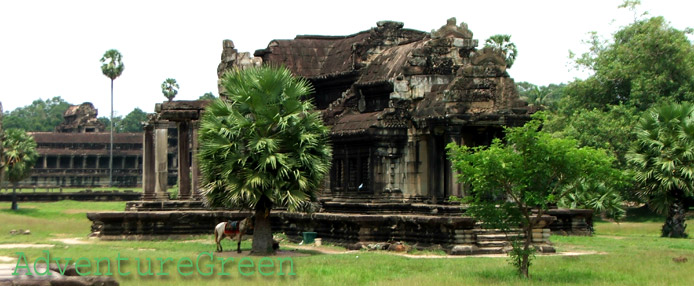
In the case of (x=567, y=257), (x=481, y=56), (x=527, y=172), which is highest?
(x=481, y=56)

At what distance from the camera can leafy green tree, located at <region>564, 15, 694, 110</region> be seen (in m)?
55.4

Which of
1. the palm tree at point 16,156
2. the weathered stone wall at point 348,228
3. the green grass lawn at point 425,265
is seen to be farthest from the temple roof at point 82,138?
the green grass lawn at point 425,265

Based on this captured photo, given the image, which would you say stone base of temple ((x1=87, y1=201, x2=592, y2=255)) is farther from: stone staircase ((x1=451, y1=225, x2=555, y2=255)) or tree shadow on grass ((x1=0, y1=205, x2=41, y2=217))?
tree shadow on grass ((x1=0, y1=205, x2=41, y2=217))

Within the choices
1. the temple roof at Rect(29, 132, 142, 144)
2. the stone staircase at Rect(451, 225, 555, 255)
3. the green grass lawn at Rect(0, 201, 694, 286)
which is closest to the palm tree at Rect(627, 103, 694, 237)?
the green grass lawn at Rect(0, 201, 694, 286)

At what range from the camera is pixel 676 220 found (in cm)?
3859

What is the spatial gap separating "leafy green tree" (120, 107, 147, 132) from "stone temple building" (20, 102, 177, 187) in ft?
208

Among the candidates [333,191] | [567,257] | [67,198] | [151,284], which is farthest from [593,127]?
[67,198]

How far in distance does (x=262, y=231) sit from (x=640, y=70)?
34132 millimetres

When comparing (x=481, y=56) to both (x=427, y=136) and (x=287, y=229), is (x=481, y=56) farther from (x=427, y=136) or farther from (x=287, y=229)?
(x=287, y=229)

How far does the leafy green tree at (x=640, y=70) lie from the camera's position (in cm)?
5541

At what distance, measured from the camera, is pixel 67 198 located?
3157 inches

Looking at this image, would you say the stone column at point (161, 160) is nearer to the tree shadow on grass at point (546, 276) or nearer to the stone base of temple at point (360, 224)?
the stone base of temple at point (360, 224)

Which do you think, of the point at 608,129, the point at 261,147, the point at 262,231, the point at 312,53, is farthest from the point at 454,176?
the point at 608,129

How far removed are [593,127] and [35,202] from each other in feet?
141
